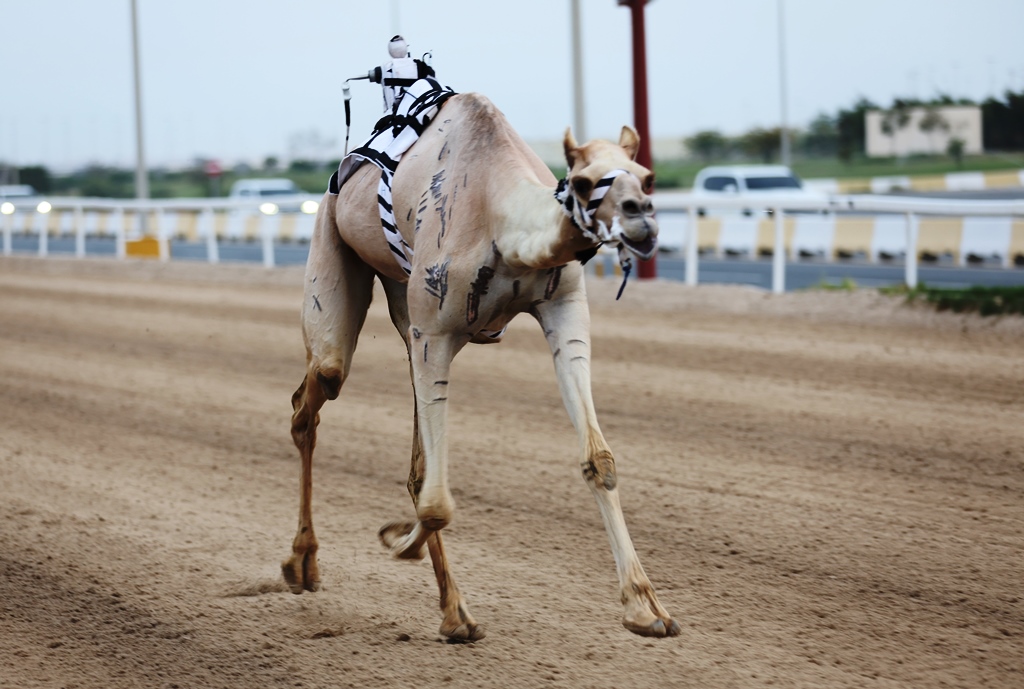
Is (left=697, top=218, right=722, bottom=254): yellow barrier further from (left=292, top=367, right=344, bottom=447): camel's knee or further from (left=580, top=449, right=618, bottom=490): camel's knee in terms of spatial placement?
(left=580, top=449, right=618, bottom=490): camel's knee

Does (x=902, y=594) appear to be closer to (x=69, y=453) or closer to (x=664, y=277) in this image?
(x=69, y=453)

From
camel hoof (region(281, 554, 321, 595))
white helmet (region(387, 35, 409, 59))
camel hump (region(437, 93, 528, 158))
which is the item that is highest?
white helmet (region(387, 35, 409, 59))

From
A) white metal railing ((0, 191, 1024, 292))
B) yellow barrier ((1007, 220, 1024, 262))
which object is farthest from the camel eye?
yellow barrier ((1007, 220, 1024, 262))

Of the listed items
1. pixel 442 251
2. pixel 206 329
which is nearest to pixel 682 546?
pixel 442 251

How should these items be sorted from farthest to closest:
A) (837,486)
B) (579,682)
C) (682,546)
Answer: (837,486) → (682,546) → (579,682)

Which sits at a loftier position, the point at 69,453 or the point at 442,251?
the point at 442,251

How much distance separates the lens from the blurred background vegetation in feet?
180

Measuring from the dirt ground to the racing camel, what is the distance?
0.53 meters

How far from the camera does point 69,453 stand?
8.79 meters

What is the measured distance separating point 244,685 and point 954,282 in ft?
48.8

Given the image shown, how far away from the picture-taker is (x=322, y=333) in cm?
567

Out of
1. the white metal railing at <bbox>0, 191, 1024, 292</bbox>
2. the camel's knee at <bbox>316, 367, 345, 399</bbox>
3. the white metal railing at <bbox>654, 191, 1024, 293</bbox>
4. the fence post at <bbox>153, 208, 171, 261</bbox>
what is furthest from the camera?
the fence post at <bbox>153, 208, 171, 261</bbox>

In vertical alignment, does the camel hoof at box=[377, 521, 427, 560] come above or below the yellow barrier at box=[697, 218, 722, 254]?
below

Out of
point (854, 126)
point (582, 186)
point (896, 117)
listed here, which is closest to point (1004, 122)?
point (896, 117)
